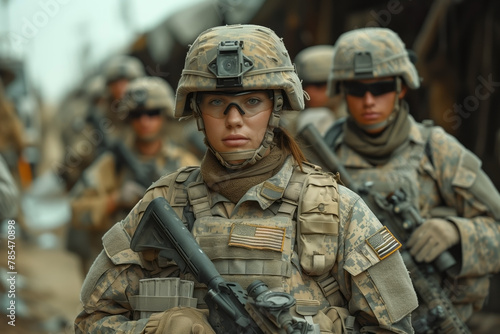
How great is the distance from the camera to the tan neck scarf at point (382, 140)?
712 centimetres

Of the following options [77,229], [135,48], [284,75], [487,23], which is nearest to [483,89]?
[487,23]

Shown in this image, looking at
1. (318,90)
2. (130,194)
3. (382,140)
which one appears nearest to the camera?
(382,140)

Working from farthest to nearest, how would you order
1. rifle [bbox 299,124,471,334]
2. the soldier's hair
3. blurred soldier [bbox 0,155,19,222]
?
blurred soldier [bbox 0,155,19,222] → rifle [bbox 299,124,471,334] → the soldier's hair

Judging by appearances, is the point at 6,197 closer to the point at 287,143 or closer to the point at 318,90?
the point at 287,143

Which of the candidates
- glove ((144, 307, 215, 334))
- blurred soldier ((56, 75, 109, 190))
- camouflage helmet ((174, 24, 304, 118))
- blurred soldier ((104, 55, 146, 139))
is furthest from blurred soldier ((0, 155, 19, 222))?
blurred soldier ((104, 55, 146, 139))

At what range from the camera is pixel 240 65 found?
15.7 feet

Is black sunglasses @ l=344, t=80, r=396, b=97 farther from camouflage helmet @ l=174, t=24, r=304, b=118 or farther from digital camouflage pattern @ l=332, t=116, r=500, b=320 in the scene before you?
camouflage helmet @ l=174, t=24, r=304, b=118

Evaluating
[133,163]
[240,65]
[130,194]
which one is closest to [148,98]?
[133,163]

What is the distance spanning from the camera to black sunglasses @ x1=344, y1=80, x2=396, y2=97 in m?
7.19

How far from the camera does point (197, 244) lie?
4.77 meters

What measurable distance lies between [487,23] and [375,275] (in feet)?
25.6

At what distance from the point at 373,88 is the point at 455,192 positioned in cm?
89

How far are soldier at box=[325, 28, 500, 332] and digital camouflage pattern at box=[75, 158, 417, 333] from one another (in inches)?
80.3

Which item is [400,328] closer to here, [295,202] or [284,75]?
[295,202]
